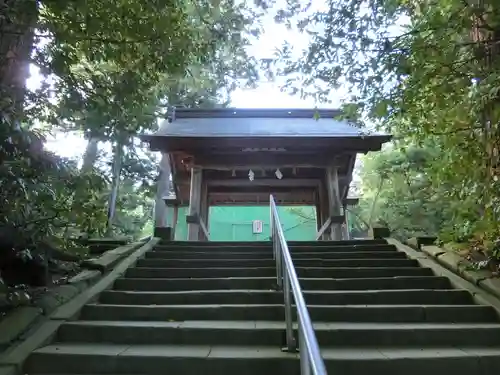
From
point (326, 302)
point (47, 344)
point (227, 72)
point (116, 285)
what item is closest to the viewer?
point (47, 344)

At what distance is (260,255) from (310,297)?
1.66 meters

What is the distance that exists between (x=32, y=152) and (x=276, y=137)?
18.8ft

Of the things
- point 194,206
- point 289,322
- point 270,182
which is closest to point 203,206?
point 194,206

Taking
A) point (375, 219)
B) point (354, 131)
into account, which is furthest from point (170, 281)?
point (375, 219)

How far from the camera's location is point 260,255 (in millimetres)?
5723

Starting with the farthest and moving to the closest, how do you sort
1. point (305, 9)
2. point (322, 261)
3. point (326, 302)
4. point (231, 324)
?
1. point (305, 9)
2. point (322, 261)
3. point (326, 302)
4. point (231, 324)

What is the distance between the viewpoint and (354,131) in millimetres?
9008

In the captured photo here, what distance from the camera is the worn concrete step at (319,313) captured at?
3754 millimetres

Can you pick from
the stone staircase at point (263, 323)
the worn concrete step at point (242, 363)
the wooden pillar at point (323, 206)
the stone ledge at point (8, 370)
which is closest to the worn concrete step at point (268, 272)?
the stone staircase at point (263, 323)

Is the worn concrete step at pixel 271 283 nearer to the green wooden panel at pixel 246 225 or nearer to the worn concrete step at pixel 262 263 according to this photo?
the worn concrete step at pixel 262 263

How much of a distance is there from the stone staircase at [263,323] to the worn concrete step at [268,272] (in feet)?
0.04

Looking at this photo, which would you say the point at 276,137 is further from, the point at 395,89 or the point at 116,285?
the point at 116,285

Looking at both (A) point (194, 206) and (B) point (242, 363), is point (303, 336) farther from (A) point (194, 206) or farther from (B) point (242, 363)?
(A) point (194, 206)

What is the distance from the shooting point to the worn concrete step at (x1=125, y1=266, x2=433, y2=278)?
493 cm
